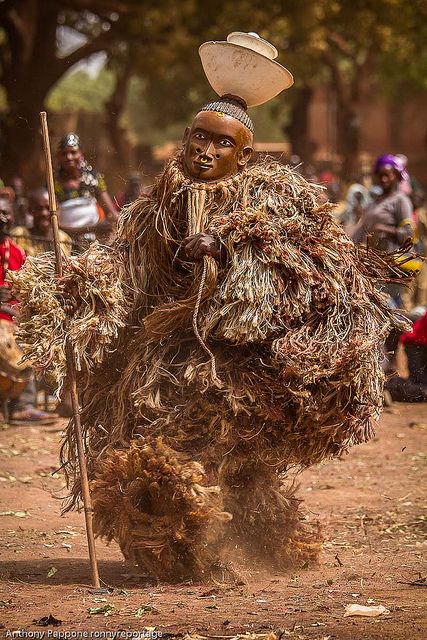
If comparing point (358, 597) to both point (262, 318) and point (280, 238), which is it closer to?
point (262, 318)

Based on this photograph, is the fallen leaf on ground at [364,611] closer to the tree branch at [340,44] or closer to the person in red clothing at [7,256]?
the person in red clothing at [7,256]

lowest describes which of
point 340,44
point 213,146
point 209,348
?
point 209,348

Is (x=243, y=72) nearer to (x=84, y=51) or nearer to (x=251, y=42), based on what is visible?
(x=251, y=42)

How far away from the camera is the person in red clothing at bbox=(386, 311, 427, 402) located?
10.5 m

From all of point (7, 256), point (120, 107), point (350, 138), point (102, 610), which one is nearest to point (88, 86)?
point (120, 107)

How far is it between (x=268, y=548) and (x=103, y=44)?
18986mm

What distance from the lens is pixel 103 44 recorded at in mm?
23203

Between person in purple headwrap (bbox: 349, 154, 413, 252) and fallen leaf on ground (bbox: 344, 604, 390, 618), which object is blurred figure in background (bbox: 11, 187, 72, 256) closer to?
person in purple headwrap (bbox: 349, 154, 413, 252)

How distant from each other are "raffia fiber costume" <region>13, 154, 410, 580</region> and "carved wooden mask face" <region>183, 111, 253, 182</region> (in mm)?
84

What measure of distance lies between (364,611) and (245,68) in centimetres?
250

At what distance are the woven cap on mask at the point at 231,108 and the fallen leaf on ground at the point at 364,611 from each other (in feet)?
7.33

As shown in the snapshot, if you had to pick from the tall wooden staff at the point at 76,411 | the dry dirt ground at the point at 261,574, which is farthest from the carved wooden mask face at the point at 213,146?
the dry dirt ground at the point at 261,574

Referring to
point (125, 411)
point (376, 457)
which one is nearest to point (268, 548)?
point (125, 411)

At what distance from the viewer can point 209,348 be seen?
510 centimetres
